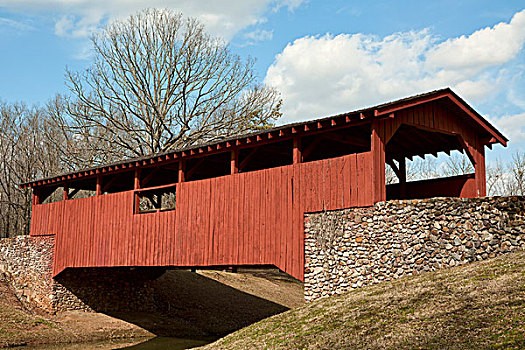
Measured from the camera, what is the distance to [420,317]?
331 inches

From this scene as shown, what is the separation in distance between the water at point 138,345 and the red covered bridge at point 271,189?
2.83 m

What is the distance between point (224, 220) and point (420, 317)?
7.41 m

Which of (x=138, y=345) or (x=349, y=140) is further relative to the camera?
(x=138, y=345)

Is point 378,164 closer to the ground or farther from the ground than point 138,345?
farther from the ground

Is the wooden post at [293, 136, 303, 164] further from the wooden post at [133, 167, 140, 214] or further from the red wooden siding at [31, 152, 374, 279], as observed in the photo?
the wooden post at [133, 167, 140, 214]

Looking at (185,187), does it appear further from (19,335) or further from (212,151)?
(19,335)

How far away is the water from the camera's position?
682 inches

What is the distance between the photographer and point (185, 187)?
16.1m

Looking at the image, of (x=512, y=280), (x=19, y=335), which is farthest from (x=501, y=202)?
(x=19, y=335)

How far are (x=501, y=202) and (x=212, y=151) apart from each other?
798 centimetres

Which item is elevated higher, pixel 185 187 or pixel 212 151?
pixel 212 151

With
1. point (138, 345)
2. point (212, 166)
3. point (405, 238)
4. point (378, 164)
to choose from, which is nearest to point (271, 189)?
point (378, 164)

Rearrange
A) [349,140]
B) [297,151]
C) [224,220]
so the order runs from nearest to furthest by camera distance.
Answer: [297,151], [349,140], [224,220]

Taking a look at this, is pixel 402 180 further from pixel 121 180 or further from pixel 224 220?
pixel 121 180
